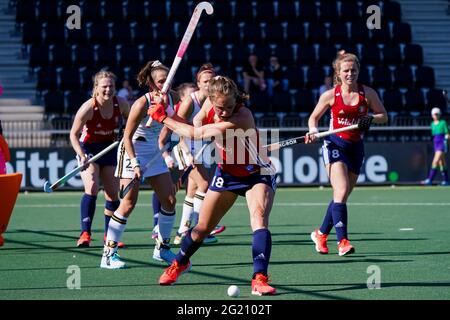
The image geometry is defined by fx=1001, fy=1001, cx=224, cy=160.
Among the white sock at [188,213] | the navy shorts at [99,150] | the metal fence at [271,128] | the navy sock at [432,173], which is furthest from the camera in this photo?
the navy sock at [432,173]

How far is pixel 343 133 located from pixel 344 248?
1.18m

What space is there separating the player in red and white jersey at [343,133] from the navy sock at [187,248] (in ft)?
7.46

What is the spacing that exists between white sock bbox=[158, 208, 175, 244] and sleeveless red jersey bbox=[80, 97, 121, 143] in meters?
1.69

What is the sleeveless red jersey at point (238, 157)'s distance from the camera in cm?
759

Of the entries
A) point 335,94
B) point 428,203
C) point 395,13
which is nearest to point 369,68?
point 395,13

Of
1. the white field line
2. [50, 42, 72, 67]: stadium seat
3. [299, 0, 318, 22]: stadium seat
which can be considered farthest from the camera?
[299, 0, 318, 22]: stadium seat

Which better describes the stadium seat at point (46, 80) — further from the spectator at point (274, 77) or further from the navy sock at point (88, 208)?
the navy sock at point (88, 208)

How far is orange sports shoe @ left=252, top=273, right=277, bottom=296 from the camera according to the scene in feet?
24.0

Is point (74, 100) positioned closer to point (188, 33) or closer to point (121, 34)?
point (121, 34)

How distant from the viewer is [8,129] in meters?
19.4

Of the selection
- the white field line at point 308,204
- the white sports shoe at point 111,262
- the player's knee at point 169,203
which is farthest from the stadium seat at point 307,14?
the white sports shoe at point 111,262

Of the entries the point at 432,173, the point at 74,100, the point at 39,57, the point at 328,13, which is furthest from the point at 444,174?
the point at 39,57

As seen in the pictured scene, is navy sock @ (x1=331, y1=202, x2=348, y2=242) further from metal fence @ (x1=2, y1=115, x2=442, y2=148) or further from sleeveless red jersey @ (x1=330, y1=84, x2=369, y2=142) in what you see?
metal fence @ (x1=2, y1=115, x2=442, y2=148)

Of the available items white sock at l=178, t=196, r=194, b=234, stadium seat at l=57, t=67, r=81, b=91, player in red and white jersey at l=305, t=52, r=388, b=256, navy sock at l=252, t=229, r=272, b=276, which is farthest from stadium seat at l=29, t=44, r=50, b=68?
navy sock at l=252, t=229, r=272, b=276
